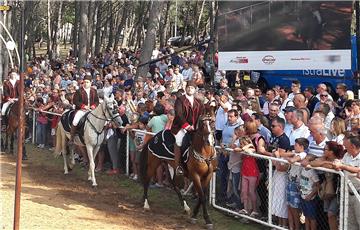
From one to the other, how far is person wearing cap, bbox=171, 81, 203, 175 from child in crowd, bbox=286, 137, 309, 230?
2.12 meters

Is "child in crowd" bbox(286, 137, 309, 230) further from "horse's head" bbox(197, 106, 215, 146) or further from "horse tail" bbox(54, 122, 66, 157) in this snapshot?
"horse tail" bbox(54, 122, 66, 157)

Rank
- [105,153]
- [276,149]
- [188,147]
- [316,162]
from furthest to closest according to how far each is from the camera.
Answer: [105,153] < [188,147] < [276,149] < [316,162]

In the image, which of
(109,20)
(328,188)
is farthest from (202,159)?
(109,20)

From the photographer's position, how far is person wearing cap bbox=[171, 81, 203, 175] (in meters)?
10.3

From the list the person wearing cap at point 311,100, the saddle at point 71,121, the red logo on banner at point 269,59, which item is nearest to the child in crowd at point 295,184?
the person wearing cap at point 311,100

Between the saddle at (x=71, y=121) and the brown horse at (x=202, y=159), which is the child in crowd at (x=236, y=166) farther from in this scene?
→ the saddle at (x=71, y=121)

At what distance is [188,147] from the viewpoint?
410 inches

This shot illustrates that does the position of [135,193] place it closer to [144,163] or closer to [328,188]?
[144,163]

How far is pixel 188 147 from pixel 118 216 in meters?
1.83

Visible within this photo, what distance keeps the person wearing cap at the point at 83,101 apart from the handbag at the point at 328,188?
24.8 feet

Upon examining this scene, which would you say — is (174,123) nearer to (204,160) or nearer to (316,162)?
(204,160)

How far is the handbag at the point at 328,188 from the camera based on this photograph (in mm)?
8219

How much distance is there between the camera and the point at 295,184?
889 centimetres

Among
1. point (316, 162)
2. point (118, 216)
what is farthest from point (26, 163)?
point (316, 162)
